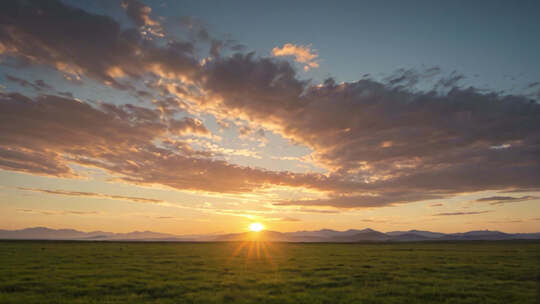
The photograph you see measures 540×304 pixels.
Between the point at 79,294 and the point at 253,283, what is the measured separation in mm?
10661

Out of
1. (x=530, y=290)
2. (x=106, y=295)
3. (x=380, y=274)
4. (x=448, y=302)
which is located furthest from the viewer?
(x=380, y=274)

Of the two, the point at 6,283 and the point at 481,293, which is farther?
the point at 6,283

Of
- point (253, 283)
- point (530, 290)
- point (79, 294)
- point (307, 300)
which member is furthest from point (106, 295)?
point (530, 290)

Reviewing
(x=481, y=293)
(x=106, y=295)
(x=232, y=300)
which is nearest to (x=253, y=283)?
(x=232, y=300)

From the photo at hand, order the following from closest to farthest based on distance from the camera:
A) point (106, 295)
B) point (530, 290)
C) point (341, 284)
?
1. point (106, 295)
2. point (530, 290)
3. point (341, 284)

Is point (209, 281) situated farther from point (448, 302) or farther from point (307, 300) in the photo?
point (448, 302)

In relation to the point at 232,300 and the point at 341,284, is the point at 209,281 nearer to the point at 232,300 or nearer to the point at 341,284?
the point at 232,300

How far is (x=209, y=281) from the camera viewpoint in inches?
846

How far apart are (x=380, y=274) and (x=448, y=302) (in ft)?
32.8

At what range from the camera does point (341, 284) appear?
20516 mm

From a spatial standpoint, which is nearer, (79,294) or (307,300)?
(307,300)

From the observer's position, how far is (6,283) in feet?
62.2

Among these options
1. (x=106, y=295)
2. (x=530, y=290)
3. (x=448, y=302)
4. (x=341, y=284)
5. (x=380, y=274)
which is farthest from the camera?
(x=380, y=274)

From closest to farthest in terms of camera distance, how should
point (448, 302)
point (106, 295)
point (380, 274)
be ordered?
1. point (448, 302)
2. point (106, 295)
3. point (380, 274)
